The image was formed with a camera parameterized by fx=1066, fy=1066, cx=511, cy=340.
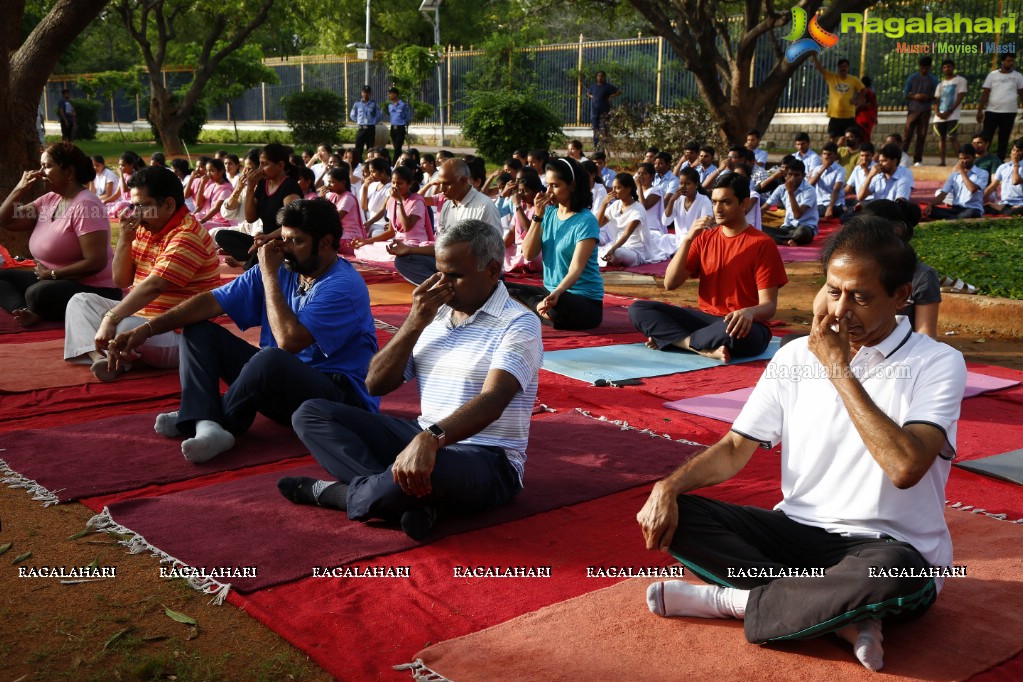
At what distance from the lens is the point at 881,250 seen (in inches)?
113

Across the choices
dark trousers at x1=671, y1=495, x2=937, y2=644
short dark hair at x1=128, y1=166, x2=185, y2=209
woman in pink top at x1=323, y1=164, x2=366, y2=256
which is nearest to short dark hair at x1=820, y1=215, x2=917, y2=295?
dark trousers at x1=671, y1=495, x2=937, y2=644

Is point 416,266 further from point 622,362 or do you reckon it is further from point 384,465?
point 384,465

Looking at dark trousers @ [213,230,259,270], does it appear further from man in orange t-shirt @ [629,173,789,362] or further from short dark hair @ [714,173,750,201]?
short dark hair @ [714,173,750,201]

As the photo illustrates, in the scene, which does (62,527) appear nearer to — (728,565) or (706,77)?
(728,565)

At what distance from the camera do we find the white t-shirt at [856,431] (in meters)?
2.80

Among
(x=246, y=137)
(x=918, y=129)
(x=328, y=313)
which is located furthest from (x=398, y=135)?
(x=328, y=313)

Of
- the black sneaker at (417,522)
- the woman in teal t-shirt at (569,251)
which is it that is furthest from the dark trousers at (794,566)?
the woman in teal t-shirt at (569,251)

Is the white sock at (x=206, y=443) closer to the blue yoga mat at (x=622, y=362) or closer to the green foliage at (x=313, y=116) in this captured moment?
the blue yoga mat at (x=622, y=362)

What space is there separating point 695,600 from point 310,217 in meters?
2.51

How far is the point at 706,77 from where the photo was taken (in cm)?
1727

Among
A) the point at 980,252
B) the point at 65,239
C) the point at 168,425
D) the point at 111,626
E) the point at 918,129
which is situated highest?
the point at 918,129

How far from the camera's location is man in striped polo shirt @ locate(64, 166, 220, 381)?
5.67m

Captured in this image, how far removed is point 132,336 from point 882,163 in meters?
9.92

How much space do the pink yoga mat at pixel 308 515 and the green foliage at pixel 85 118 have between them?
102ft
